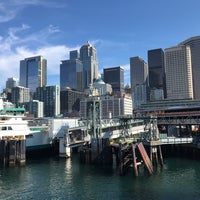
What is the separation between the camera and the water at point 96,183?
140 feet

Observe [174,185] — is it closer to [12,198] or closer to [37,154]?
[12,198]

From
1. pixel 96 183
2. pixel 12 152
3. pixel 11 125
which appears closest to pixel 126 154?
pixel 96 183

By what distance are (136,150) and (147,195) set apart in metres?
16.4

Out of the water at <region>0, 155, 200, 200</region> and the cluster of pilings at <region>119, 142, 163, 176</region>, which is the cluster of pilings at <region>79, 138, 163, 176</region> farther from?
the water at <region>0, 155, 200, 200</region>

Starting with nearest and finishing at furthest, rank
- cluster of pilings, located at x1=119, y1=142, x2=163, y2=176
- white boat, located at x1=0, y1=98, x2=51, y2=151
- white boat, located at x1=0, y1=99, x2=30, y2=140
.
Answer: cluster of pilings, located at x1=119, y1=142, x2=163, y2=176
white boat, located at x1=0, y1=99, x2=30, y2=140
white boat, located at x1=0, y1=98, x2=51, y2=151

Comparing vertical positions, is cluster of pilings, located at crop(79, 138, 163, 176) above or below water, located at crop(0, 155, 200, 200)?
above

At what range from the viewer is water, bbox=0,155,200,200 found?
42.6 metres

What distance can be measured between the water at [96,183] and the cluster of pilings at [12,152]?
13.8 ft

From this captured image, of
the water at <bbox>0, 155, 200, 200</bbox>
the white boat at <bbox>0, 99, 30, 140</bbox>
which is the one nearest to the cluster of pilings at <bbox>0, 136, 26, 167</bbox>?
the white boat at <bbox>0, 99, 30, 140</bbox>

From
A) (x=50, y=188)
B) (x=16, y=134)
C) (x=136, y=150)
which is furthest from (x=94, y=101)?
(x=50, y=188)

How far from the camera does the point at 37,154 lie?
296 ft

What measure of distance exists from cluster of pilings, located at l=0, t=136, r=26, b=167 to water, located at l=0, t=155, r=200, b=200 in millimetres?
4202

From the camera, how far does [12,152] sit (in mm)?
70750

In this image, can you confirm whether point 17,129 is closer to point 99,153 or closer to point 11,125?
point 11,125
